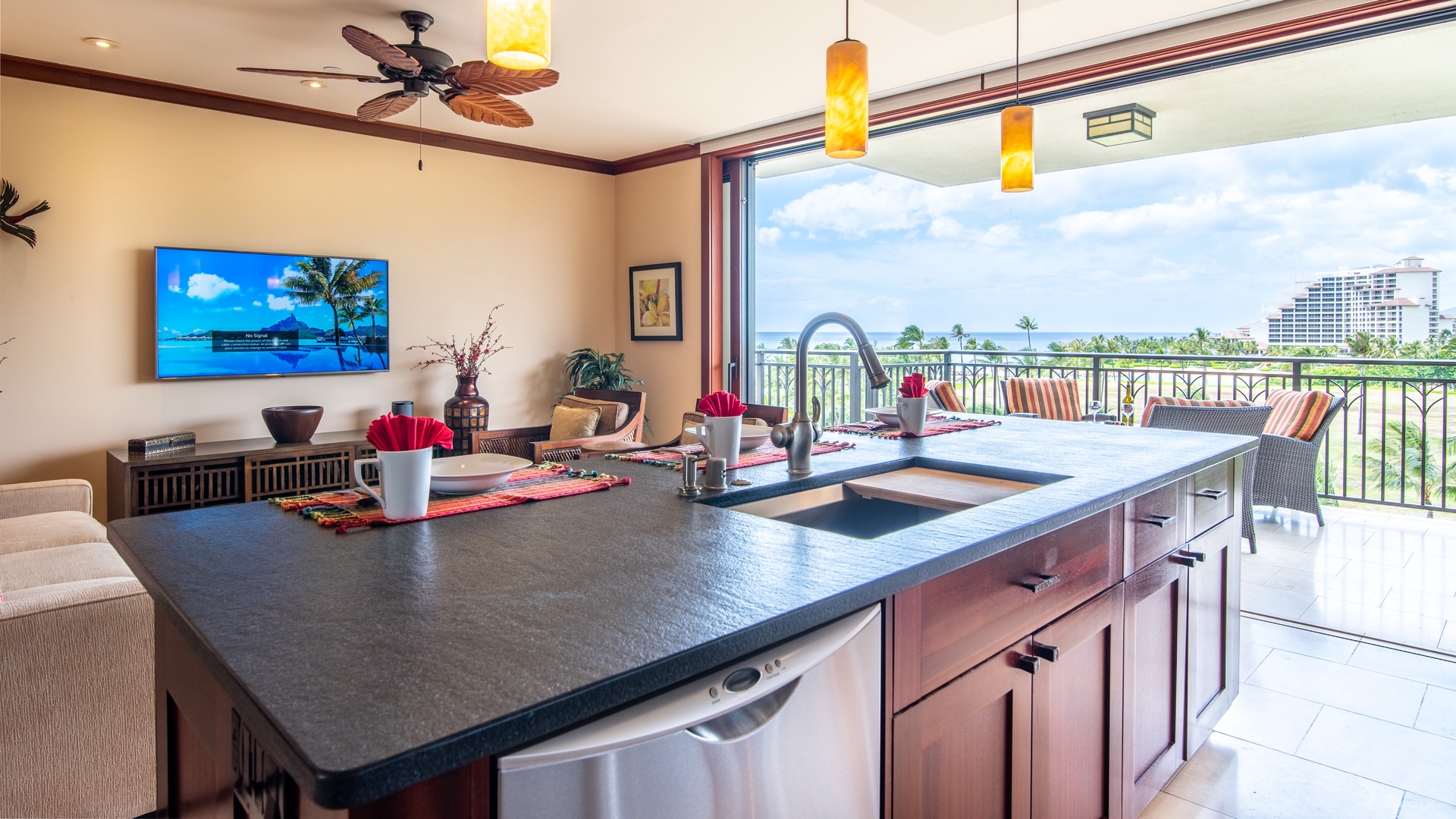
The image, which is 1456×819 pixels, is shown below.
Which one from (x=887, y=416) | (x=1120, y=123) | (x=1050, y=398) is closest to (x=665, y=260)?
(x=1050, y=398)

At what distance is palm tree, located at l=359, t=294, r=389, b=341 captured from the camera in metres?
4.82

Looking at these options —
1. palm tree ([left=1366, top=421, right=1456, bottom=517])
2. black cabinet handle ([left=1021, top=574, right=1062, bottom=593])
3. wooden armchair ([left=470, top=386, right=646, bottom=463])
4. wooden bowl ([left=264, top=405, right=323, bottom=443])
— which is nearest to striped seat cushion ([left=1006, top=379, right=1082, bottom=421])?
palm tree ([left=1366, top=421, right=1456, bottom=517])

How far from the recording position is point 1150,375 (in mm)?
6270

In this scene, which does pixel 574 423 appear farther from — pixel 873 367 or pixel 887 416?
pixel 873 367

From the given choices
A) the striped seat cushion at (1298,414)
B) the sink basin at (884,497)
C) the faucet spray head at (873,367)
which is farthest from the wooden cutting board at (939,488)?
the striped seat cushion at (1298,414)

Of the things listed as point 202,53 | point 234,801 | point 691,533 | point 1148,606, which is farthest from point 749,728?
point 202,53

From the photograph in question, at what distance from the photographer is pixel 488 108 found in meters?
3.63

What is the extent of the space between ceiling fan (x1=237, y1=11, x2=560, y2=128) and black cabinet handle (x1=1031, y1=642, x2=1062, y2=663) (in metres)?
2.67

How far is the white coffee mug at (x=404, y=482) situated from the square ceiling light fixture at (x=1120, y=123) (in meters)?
4.77

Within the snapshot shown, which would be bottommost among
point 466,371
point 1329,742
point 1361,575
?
point 1329,742

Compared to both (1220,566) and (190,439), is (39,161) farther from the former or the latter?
(1220,566)

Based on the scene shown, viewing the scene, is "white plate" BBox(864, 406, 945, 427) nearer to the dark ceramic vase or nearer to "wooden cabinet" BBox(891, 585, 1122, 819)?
"wooden cabinet" BBox(891, 585, 1122, 819)

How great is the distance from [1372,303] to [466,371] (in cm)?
894

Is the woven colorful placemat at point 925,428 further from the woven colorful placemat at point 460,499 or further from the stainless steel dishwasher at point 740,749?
the stainless steel dishwasher at point 740,749
